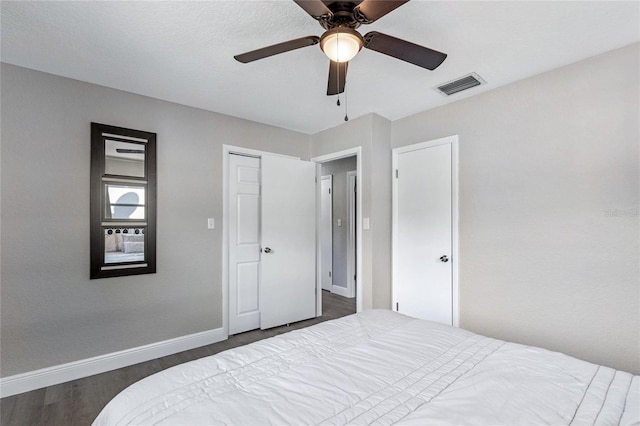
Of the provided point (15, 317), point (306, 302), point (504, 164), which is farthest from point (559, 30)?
point (15, 317)

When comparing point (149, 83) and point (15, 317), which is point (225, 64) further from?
point (15, 317)

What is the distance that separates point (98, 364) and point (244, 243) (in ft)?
5.36

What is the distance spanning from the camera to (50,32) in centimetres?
185

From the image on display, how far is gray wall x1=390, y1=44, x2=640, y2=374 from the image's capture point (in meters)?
1.99

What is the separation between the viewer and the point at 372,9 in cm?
131

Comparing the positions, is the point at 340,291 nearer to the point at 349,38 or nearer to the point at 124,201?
the point at 124,201

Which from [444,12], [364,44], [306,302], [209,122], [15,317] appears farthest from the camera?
[306,302]

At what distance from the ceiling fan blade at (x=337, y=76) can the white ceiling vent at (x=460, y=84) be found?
1.17 metres

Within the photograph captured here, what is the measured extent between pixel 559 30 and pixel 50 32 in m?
3.16

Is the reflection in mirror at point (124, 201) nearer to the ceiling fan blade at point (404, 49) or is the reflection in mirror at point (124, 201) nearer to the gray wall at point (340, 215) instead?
the ceiling fan blade at point (404, 49)

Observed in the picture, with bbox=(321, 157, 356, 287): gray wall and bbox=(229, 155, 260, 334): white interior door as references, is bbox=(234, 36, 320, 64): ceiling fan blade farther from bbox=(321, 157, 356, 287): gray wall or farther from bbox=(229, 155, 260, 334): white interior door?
bbox=(321, 157, 356, 287): gray wall

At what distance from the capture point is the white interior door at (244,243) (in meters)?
3.32

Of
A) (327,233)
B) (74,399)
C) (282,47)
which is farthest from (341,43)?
(327,233)

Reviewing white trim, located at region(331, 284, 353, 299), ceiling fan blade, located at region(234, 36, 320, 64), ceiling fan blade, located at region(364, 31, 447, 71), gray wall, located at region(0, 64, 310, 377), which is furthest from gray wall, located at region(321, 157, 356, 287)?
ceiling fan blade, located at region(234, 36, 320, 64)
